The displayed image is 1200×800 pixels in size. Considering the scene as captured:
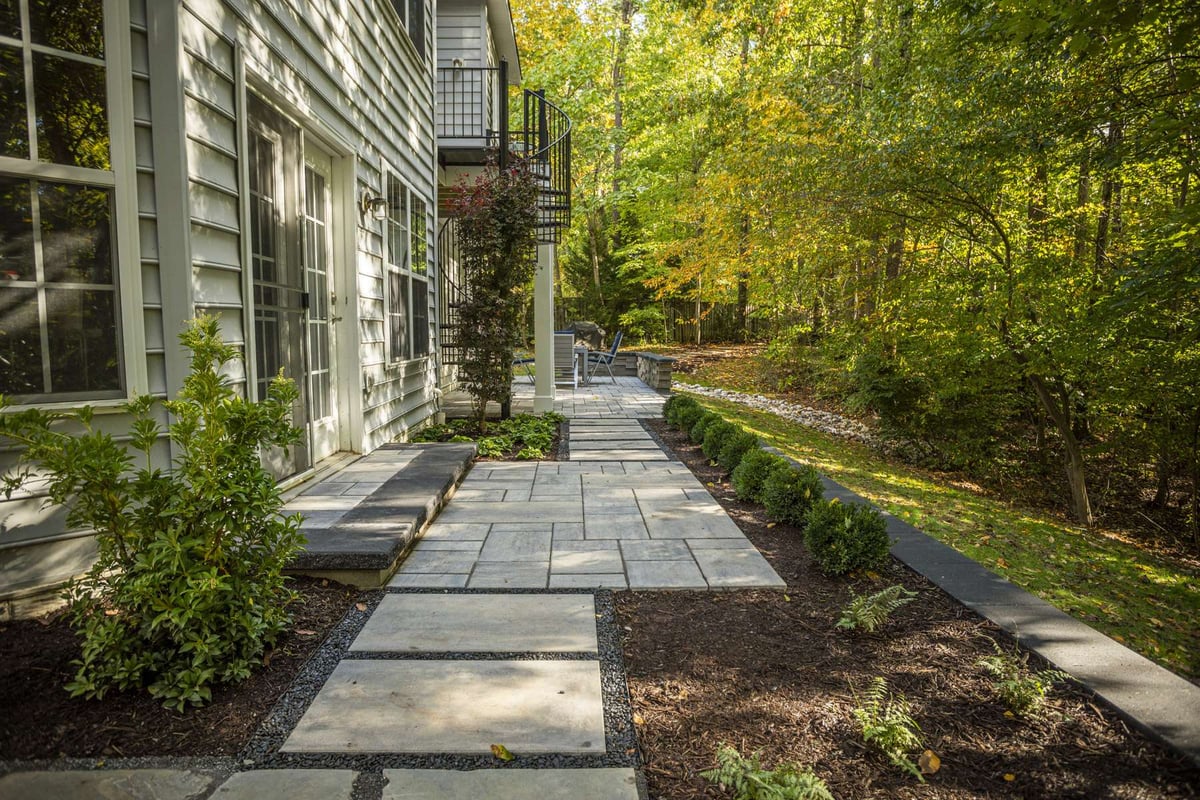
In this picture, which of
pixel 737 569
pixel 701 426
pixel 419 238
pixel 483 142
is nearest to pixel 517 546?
pixel 737 569

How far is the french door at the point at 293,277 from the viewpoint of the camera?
3.61 meters

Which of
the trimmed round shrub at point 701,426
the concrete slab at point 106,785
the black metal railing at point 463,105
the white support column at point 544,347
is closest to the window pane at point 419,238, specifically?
the white support column at point 544,347

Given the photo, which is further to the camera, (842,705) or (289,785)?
(842,705)

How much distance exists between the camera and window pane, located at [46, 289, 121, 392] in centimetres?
239

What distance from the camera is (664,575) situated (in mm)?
3104

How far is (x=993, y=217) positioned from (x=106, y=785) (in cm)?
727

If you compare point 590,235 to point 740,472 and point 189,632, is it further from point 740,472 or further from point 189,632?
point 189,632

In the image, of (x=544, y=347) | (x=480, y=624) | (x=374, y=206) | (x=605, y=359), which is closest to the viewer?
(x=480, y=624)

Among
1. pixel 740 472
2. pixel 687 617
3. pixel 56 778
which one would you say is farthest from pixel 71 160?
pixel 740 472

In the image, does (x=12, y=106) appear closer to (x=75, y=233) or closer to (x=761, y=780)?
(x=75, y=233)

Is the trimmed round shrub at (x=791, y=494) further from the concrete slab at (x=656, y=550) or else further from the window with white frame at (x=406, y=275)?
the window with white frame at (x=406, y=275)

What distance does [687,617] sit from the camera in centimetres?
268

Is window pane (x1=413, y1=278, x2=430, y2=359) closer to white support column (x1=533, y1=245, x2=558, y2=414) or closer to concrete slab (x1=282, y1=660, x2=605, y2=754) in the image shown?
white support column (x1=533, y1=245, x2=558, y2=414)

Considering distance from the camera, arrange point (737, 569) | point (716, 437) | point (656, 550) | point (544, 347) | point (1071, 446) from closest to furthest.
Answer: point (737, 569), point (656, 550), point (716, 437), point (1071, 446), point (544, 347)
